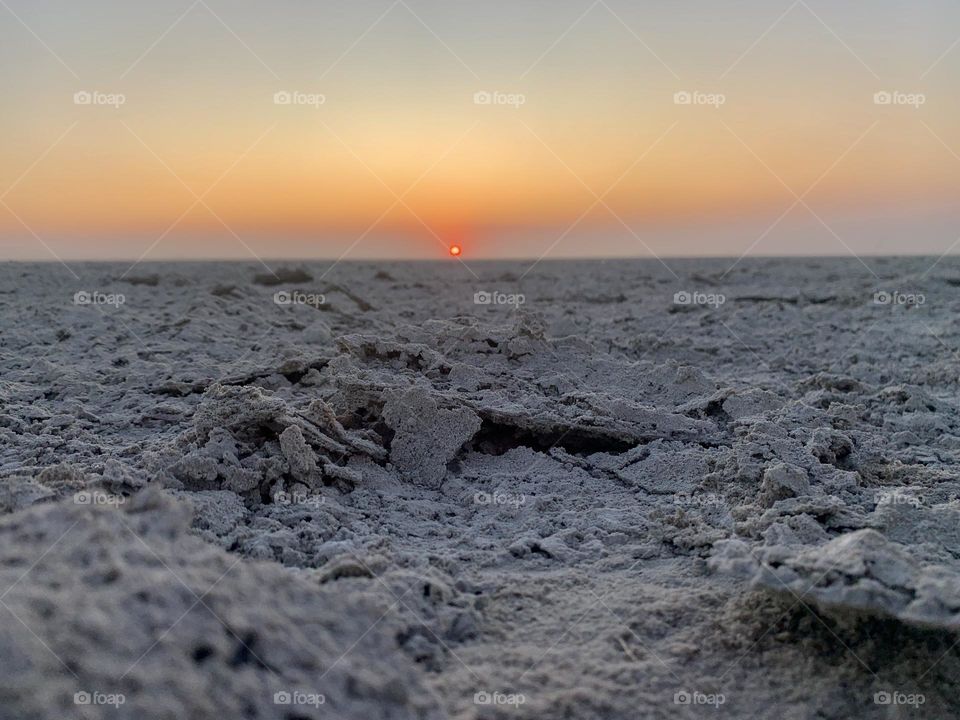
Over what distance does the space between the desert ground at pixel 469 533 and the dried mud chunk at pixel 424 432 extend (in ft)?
0.05

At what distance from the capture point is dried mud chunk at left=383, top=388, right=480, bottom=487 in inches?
143

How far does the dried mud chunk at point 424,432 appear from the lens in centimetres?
364

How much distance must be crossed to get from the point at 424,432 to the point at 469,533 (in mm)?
837

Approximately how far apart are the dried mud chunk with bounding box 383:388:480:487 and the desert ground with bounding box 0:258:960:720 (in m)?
0.01

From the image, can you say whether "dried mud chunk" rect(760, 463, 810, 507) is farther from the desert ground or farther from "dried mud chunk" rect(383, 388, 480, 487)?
"dried mud chunk" rect(383, 388, 480, 487)

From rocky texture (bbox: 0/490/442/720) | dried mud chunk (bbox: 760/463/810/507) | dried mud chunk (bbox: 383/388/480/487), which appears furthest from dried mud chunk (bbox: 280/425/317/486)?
dried mud chunk (bbox: 760/463/810/507)

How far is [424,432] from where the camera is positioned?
12.5 feet

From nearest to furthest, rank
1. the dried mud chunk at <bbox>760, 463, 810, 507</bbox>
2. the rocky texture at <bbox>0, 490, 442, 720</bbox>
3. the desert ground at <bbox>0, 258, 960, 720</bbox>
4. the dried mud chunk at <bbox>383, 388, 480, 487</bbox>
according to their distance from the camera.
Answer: the rocky texture at <bbox>0, 490, 442, 720</bbox>, the desert ground at <bbox>0, 258, 960, 720</bbox>, the dried mud chunk at <bbox>760, 463, 810, 507</bbox>, the dried mud chunk at <bbox>383, 388, 480, 487</bbox>

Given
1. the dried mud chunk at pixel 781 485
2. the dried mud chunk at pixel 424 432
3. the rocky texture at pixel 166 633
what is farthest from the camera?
the dried mud chunk at pixel 424 432

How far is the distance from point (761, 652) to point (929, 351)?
18.6 ft

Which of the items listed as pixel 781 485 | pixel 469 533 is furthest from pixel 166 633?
pixel 781 485

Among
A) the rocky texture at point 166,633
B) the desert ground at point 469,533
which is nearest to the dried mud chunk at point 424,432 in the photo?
the desert ground at point 469,533

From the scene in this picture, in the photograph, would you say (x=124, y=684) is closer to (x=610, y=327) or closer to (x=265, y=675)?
(x=265, y=675)

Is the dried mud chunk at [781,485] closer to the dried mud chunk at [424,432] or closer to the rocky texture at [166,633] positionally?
the dried mud chunk at [424,432]
